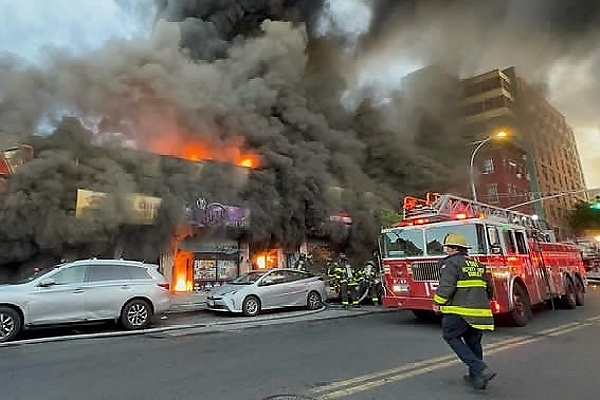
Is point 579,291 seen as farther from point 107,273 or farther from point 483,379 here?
point 107,273

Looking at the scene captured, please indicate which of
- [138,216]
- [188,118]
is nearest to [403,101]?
[188,118]

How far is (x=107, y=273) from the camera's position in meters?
8.35

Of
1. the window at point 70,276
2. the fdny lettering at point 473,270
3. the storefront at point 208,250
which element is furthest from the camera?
the storefront at point 208,250

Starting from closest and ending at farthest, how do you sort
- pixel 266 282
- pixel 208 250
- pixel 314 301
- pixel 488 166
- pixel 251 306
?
pixel 251 306 < pixel 266 282 < pixel 314 301 < pixel 208 250 < pixel 488 166

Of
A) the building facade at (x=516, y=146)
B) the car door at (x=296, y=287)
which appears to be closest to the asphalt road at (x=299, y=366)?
the car door at (x=296, y=287)

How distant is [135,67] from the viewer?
17.2m

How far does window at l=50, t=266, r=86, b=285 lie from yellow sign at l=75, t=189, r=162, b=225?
6526 millimetres

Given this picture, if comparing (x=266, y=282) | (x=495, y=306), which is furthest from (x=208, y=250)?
(x=495, y=306)

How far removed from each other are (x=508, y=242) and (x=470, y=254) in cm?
114

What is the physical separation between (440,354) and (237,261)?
15401 mm

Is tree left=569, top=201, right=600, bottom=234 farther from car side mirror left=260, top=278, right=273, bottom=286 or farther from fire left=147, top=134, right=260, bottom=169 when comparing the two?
car side mirror left=260, top=278, right=273, bottom=286

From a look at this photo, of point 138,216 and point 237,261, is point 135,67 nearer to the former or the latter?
point 138,216

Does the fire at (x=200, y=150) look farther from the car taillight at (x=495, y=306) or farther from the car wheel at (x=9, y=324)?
the car taillight at (x=495, y=306)

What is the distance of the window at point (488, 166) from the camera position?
39.7 m
